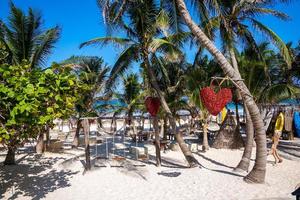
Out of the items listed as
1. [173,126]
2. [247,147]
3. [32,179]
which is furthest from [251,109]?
[32,179]

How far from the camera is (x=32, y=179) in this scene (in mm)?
10734

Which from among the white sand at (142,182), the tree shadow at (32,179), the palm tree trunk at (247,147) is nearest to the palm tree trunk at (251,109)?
the white sand at (142,182)

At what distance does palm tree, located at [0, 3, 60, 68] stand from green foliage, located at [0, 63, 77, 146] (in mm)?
6312

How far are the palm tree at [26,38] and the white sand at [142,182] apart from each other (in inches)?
164

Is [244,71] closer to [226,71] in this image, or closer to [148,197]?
[226,71]

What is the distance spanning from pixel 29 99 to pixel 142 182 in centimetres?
524

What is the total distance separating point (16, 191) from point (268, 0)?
9.42 meters

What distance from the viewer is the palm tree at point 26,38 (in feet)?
41.2

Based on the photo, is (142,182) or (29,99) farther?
(142,182)

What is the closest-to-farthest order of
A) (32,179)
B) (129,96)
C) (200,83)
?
1. (32,179)
2. (200,83)
3. (129,96)

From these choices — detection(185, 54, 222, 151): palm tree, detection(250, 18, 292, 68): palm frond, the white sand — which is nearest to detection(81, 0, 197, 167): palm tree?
the white sand

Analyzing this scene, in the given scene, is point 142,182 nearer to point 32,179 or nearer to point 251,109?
point 32,179

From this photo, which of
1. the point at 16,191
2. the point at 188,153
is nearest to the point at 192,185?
the point at 188,153

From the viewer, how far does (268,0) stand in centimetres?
1045
